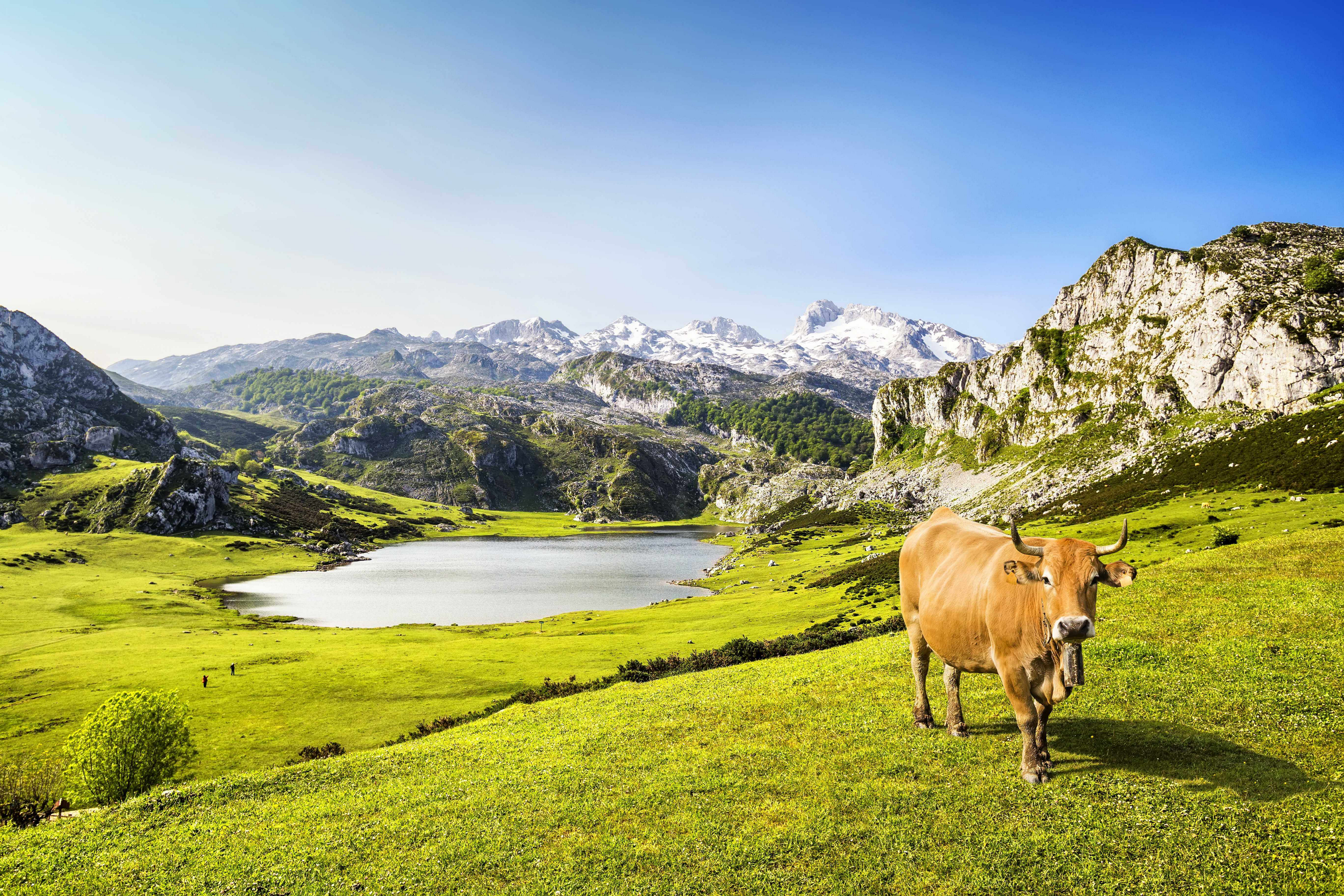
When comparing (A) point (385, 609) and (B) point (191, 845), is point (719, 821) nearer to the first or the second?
(B) point (191, 845)

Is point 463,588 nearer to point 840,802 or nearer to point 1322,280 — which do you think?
point 840,802

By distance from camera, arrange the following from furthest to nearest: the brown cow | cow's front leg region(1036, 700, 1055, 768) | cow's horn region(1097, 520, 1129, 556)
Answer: cow's front leg region(1036, 700, 1055, 768), the brown cow, cow's horn region(1097, 520, 1129, 556)

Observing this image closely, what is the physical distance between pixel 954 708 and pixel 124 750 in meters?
32.1

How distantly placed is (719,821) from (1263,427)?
13809 centimetres

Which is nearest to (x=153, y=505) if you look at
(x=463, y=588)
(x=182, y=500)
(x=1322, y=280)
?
(x=182, y=500)

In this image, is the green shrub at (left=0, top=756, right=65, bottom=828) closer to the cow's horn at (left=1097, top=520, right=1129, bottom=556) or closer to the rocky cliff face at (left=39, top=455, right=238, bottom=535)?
the cow's horn at (left=1097, top=520, right=1129, bottom=556)

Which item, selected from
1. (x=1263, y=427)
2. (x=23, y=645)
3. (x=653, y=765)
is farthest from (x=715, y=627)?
(x=1263, y=427)

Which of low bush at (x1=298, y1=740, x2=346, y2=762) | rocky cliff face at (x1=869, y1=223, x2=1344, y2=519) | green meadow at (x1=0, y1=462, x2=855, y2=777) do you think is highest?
rocky cliff face at (x1=869, y1=223, x2=1344, y2=519)

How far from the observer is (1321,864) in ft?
27.0

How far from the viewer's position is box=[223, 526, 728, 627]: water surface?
103688 mm

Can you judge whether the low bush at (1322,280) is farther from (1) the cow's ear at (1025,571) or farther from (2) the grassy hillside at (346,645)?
(1) the cow's ear at (1025,571)

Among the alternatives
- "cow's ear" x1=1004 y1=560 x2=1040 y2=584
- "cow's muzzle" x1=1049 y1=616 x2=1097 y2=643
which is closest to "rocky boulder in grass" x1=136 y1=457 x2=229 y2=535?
"cow's ear" x1=1004 y1=560 x2=1040 y2=584

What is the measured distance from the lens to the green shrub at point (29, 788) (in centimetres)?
1903

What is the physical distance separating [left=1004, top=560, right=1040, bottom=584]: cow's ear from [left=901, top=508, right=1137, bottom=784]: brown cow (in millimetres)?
17
